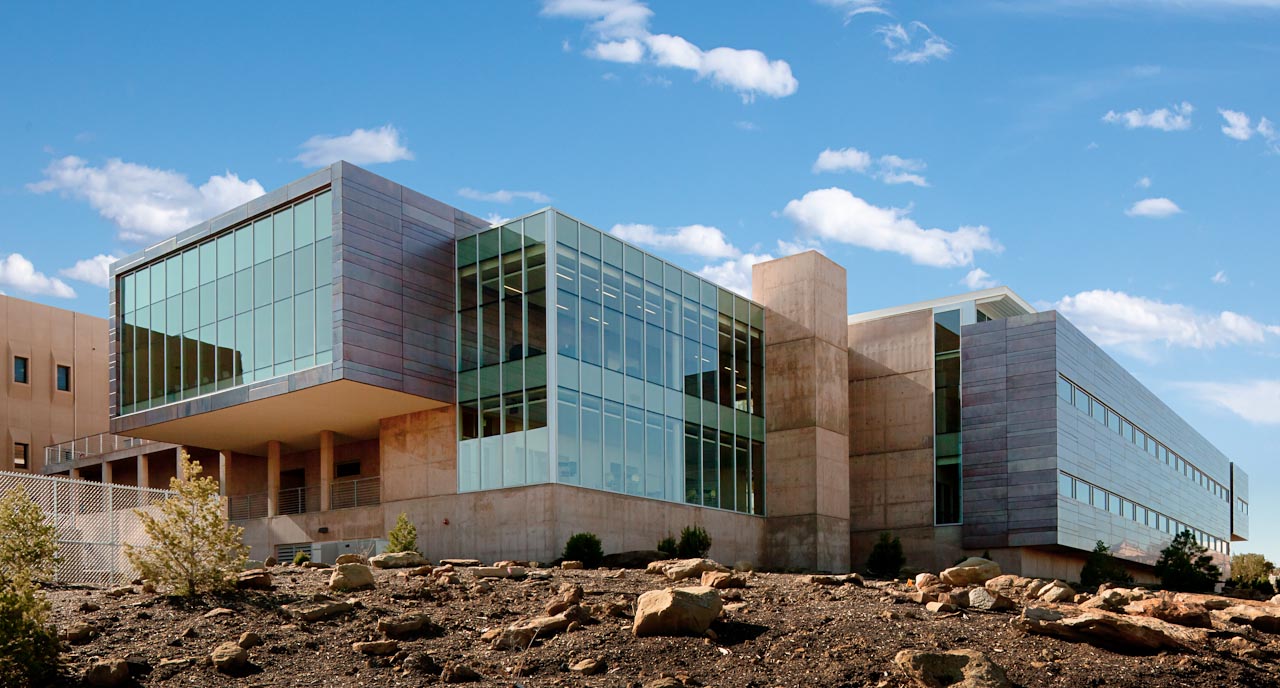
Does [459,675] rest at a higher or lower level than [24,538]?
lower

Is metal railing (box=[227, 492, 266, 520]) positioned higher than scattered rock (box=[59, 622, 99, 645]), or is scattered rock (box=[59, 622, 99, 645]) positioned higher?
metal railing (box=[227, 492, 266, 520])

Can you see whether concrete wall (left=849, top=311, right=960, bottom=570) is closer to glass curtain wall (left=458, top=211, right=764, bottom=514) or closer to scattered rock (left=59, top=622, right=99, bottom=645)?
glass curtain wall (left=458, top=211, right=764, bottom=514)

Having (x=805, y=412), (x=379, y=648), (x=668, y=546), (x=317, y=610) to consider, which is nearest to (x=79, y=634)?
(x=317, y=610)

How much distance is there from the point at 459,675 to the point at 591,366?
1990 cm

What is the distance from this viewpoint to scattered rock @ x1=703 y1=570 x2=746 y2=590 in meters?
20.6

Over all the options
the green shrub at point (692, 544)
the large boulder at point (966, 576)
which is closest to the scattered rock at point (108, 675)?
the large boulder at point (966, 576)

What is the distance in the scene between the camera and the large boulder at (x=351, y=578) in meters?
20.6

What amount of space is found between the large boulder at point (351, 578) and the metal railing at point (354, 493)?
17.6 m

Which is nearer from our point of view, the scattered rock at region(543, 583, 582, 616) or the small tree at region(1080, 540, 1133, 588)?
the scattered rock at region(543, 583, 582, 616)

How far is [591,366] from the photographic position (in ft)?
113

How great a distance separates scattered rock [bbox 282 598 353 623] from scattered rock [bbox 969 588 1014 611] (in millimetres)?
9640

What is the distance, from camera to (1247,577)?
48.1m

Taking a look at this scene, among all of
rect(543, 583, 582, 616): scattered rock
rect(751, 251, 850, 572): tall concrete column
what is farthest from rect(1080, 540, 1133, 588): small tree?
rect(543, 583, 582, 616): scattered rock

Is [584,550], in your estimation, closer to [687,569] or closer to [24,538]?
[687,569]
